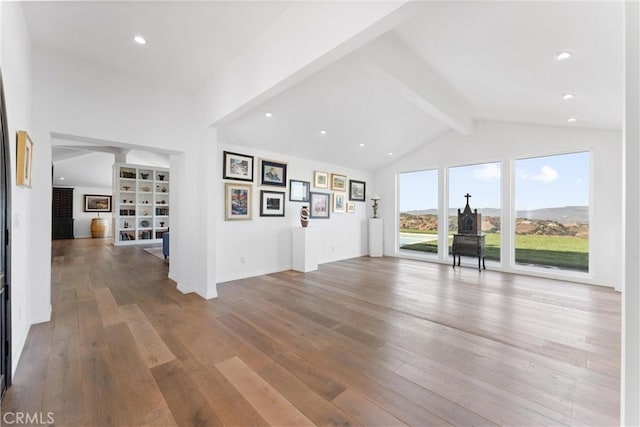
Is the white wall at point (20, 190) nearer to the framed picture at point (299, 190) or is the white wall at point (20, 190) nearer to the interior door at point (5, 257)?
the interior door at point (5, 257)

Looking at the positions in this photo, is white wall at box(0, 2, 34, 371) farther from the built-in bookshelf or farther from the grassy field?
the grassy field

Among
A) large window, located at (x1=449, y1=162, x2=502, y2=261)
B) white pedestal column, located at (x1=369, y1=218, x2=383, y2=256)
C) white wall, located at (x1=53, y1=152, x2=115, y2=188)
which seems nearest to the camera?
large window, located at (x1=449, y1=162, x2=502, y2=261)

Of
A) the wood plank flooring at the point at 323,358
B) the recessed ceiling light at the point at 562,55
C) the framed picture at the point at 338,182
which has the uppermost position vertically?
the recessed ceiling light at the point at 562,55

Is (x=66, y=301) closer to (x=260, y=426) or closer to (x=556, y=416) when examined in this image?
(x=260, y=426)

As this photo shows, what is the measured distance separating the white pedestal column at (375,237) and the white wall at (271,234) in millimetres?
421

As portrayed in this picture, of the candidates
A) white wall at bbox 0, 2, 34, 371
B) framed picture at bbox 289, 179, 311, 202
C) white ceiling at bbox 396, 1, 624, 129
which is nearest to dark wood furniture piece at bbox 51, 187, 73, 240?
white wall at bbox 0, 2, 34, 371

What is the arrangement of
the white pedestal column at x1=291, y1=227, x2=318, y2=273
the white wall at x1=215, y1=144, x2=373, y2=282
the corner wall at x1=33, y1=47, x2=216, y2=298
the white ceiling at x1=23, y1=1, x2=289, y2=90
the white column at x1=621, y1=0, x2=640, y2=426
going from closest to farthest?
the white column at x1=621, y1=0, x2=640, y2=426
the white ceiling at x1=23, y1=1, x2=289, y2=90
the corner wall at x1=33, y1=47, x2=216, y2=298
the white wall at x1=215, y1=144, x2=373, y2=282
the white pedestal column at x1=291, y1=227, x2=318, y2=273

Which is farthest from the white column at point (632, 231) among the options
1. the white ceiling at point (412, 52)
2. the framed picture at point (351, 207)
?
the framed picture at point (351, 207)

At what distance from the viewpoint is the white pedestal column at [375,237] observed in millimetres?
7242

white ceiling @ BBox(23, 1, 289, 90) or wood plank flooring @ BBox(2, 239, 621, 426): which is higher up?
white ceiling @ BBox(23, 1, 289, 90)

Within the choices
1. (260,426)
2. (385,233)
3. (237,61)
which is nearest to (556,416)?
(260,426)

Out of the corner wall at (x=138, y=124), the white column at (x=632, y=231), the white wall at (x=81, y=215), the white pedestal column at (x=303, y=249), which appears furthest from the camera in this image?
the white wall at (x=81, y=215)

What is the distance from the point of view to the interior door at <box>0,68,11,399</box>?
167 centimetres

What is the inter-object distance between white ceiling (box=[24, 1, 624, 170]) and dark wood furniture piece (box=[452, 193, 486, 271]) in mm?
2047
